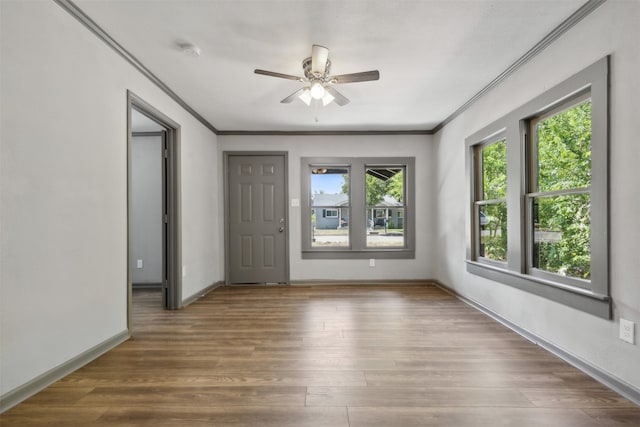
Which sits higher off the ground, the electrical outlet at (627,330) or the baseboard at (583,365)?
the electrical outlet at (627,330)

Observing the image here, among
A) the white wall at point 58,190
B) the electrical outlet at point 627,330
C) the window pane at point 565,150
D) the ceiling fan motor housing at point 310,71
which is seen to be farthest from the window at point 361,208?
the electrical outlet at point 627,330

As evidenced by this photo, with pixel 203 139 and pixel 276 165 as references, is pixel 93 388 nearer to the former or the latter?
pixel 203 139

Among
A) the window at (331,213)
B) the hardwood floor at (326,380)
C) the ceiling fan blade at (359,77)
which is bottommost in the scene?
the hardwood floor at (326,380)

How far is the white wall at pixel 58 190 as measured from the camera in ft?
6.12

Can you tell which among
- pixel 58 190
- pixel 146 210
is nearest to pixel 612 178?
pixel 58 190

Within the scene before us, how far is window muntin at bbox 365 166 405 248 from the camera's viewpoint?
5598 mm

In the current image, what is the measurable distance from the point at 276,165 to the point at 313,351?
3.46m

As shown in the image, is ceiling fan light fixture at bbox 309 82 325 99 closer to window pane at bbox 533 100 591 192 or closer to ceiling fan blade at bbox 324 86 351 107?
ceiling fan blade at bbox 324 86 351 107

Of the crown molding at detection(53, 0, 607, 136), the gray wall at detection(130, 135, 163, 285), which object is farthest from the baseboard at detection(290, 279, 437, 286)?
the crown molding at detection(53, 0, 607, 136)

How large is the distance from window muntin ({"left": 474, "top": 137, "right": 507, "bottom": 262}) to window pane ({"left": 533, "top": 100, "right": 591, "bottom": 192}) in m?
0.59

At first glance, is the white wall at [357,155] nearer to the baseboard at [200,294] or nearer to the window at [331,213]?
the window at [331,213]

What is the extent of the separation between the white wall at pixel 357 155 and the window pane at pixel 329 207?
0.95ft

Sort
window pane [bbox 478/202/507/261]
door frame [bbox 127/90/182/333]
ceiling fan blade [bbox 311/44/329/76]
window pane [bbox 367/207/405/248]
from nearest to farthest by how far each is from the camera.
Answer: ceiling fan blade [bbox 311/44/329/76]
window pane [bbox 478/202/507/261]
door frame [bbox 127/90/182/333]
window pane [bbox 367/207/405/248]

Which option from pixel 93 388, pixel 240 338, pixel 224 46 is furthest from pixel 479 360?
pixel 224 46
